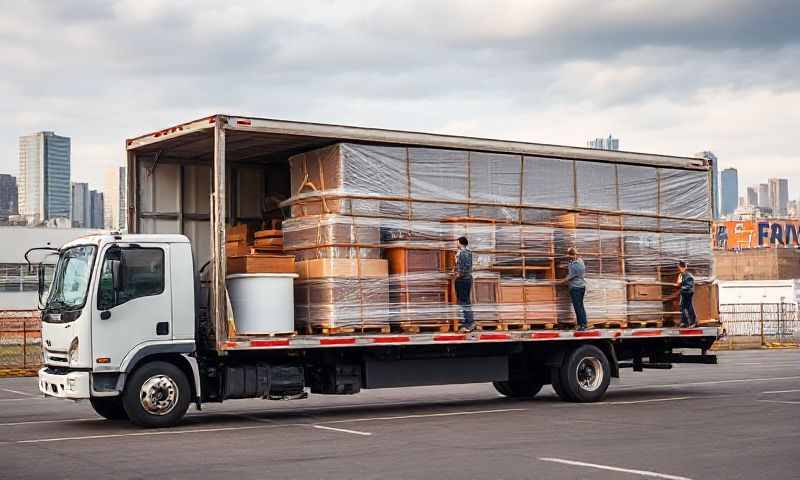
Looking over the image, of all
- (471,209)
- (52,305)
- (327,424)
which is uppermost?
(471,209)

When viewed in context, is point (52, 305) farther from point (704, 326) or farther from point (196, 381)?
point (704, 326)

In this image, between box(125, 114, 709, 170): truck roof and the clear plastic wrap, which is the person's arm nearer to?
the clear plastic wrap

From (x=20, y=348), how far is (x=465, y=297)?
19211 millimetres

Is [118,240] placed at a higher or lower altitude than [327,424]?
higher

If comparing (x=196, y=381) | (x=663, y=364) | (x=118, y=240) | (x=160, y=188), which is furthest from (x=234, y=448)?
(x=663, y=364)

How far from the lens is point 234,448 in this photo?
11.7m

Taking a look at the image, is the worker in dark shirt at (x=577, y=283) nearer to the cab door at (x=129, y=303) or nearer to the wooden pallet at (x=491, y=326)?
the wooden pallet at (x=491, y=326)

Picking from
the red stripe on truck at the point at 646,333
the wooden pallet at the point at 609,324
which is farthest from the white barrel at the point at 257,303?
the red stripe on truck at the point at 646,333

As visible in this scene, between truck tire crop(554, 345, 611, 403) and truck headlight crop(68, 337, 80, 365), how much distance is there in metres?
7.64

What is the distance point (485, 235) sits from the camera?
16141 mm

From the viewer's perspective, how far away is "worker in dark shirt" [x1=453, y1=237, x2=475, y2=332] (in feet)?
51.4

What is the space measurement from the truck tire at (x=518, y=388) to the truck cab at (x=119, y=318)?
6396 mm

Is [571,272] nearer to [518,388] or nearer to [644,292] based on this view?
[644,292]

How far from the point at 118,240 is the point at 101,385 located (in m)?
1.88
